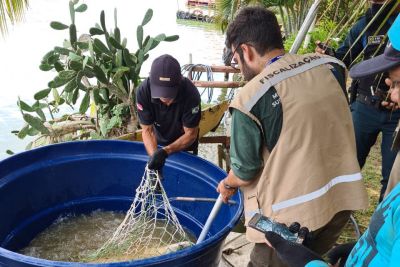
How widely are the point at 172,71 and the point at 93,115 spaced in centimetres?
170

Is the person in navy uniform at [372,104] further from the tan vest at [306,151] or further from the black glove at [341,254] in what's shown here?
the black glove at [341,254]

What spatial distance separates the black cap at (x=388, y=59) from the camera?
0.99 metres

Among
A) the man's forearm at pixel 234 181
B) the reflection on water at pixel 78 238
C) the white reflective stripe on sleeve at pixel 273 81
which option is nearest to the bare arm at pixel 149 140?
the reflection on water at pixel 78 238

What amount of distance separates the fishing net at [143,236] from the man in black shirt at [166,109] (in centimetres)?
19

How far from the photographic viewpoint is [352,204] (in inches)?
59.2

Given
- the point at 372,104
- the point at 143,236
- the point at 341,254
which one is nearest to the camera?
the point at 341,254

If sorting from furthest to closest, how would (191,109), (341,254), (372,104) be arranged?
1. (191,109)
2. (372,104)
3. (341,254)

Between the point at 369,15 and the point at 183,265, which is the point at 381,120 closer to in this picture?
the point at 369,15

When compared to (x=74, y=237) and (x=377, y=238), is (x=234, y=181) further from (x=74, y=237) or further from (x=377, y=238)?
(x=74, y=237)

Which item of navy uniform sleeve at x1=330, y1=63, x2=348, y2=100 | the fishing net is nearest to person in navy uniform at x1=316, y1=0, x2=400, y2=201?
navy uniform sleeve at x1=330, y1=63, x2=348, y2=100

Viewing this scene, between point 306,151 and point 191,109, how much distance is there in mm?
1427

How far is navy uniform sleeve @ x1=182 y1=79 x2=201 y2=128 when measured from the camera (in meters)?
2.69

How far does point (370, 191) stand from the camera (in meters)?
3.21

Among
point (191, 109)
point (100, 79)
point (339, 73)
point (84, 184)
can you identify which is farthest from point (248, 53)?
point (100, 79)
